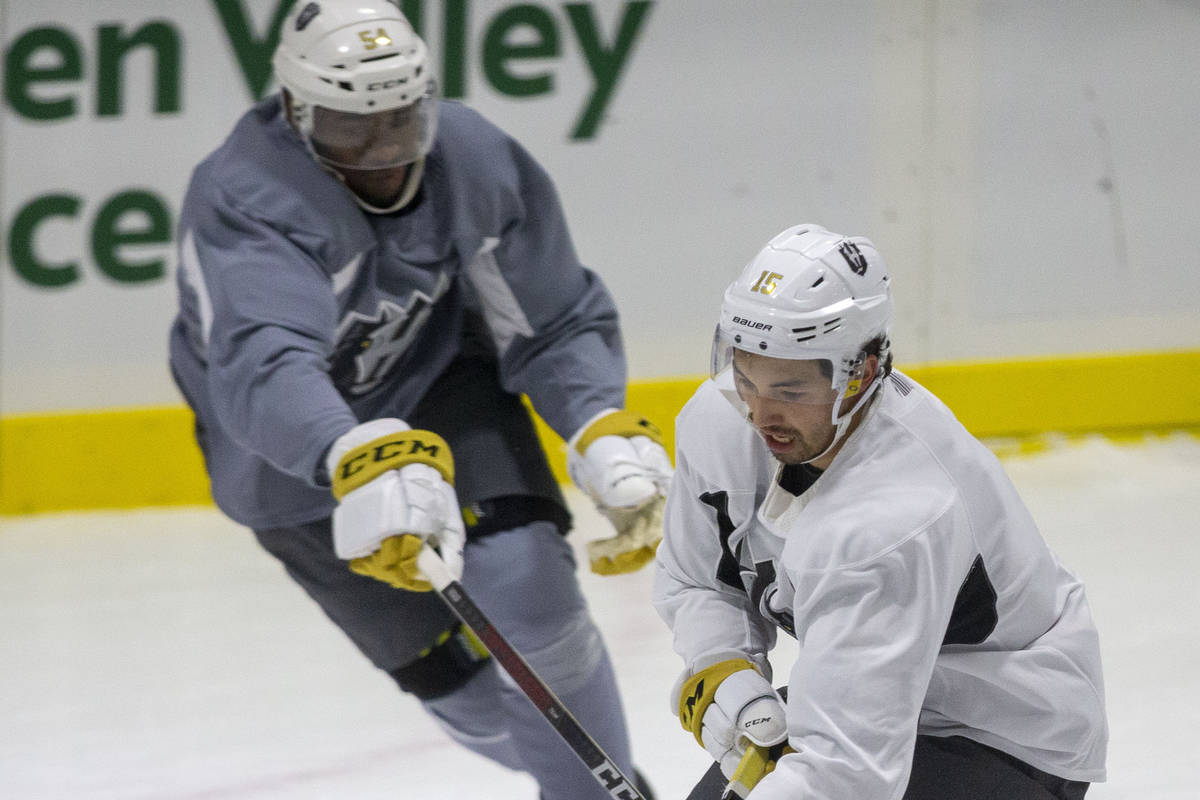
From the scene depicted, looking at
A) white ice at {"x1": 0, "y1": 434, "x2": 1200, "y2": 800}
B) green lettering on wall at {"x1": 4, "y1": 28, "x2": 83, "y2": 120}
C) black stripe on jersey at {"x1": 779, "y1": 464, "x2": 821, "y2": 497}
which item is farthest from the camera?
green lettering on wall at {"x1": 4, "y1": 28, "x2": 83, "y2": 120}

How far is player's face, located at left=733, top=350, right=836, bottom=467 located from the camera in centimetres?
137

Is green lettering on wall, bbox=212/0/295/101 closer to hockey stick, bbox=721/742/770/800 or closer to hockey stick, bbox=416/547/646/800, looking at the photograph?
hockey stick, bbox=416/547/646/800

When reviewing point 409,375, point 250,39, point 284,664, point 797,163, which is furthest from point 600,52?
point 409,375

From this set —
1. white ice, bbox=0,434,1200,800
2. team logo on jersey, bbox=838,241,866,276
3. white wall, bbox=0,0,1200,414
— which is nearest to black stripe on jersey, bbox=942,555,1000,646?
team logo on jersey, bbox=838,241,866,276

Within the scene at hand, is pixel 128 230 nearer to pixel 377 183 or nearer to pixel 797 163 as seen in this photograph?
pixel 797 163

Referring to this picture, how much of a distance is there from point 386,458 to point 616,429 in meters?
0.38

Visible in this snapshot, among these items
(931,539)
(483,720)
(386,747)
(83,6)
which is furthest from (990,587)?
(83,6)

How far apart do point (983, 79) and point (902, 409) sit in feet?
8.59

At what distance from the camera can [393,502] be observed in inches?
67.6

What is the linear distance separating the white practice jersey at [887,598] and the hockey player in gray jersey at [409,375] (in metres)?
0.36

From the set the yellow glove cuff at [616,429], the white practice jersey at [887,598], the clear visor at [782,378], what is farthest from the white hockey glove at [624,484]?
the clear visor at [782,378]

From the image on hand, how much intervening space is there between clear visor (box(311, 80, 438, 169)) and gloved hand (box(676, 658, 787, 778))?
0.74 meters

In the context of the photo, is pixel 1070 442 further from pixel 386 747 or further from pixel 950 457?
pixel 950 457

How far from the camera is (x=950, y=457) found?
137 cm
